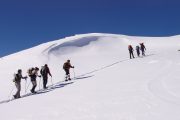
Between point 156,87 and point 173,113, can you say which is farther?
point 156,87

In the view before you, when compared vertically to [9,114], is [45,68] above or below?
above

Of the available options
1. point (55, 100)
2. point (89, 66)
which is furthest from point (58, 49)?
point (55, 100)

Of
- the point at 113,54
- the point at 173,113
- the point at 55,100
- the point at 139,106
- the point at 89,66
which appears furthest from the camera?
the point at 113,54

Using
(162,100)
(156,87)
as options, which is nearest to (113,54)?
(156,87)

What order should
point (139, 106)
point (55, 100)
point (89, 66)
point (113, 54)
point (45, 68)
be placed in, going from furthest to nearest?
point (113, 54), point (89, 66), point (45, 68), point (55, 100), point (139, 106)

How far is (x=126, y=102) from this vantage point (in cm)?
1249

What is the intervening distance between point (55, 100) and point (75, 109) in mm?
2918

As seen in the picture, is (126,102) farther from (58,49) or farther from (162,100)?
(58,49)

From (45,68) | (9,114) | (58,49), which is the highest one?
(58,49)

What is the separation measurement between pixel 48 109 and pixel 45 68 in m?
9.49

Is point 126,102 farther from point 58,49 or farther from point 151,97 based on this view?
point 58,49

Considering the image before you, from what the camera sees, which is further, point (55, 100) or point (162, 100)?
point (55, 100)

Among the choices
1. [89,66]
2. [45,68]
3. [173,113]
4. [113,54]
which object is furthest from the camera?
[113,54]

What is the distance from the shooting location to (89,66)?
37.7 meters
